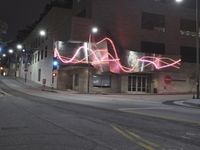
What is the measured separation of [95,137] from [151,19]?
178 ft

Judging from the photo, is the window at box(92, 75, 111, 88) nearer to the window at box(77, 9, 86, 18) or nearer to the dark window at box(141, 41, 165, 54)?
the dark window at box(141, 41, 165, 54)

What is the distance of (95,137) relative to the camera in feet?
35.3

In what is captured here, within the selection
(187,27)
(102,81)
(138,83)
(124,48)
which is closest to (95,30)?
(124,48)

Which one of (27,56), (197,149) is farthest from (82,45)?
(197,149)

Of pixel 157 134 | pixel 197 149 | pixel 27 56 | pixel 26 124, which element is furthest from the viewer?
pixel 27 56

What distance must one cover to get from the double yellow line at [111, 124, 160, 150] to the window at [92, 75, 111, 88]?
4443 centimetres

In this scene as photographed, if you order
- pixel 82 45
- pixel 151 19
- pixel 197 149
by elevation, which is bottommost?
pixel 197 149

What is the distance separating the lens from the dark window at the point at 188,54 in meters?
66.3

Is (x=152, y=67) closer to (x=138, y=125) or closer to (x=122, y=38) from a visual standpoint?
(x=122, y=38)

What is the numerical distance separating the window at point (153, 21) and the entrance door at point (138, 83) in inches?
309

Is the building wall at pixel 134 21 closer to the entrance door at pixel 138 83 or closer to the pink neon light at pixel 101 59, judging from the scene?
the pink neon light at pixel 101 59

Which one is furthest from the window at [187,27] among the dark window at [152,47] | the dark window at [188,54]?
the dark window at [152,47]

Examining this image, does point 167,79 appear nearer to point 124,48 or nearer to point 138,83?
point 138,83

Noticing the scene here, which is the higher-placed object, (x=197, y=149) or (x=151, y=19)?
(x=151, y=19)
